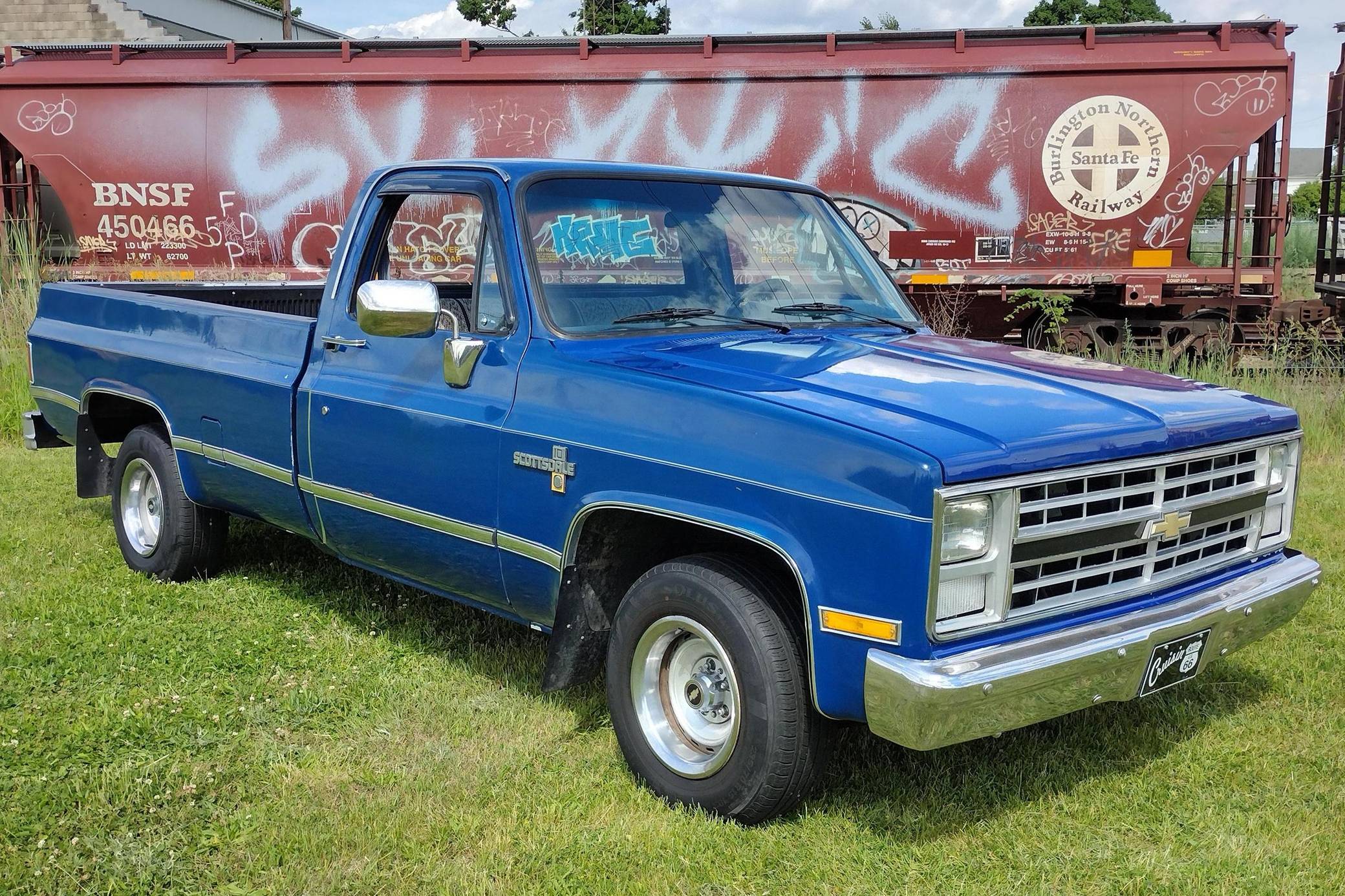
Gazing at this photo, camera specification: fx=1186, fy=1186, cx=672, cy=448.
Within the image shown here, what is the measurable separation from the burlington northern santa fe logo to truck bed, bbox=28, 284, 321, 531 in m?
9.04

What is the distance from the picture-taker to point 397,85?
43.4 feet

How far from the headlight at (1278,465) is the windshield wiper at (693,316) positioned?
1.61 metres

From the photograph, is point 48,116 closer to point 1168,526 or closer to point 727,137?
point 727,137

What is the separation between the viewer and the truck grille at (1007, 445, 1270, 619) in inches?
119

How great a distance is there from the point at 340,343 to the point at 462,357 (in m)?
0.78

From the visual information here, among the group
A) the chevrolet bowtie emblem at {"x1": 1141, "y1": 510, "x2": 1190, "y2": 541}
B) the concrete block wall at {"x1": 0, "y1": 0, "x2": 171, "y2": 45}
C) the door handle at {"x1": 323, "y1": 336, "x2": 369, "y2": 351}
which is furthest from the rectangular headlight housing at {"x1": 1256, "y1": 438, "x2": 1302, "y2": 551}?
the concrete block wall at {"x1": 0, "y1": 0, "x2": 171, "y2": 45}

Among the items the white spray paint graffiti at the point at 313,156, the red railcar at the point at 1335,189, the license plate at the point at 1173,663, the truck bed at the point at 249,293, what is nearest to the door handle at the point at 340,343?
the truck bed at the point at 249,293

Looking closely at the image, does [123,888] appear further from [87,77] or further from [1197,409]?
[87,77]

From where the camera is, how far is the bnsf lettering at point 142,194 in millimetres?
13594

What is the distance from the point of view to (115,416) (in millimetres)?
6008

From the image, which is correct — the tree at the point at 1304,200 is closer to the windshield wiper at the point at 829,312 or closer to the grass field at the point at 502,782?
the windshield wiper at the point at 829,312

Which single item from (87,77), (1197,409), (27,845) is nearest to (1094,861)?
(1197,409)

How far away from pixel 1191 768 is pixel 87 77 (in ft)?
45.2

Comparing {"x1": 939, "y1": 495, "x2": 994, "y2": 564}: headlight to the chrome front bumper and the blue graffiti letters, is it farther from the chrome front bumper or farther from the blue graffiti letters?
the blue graffiti letters
